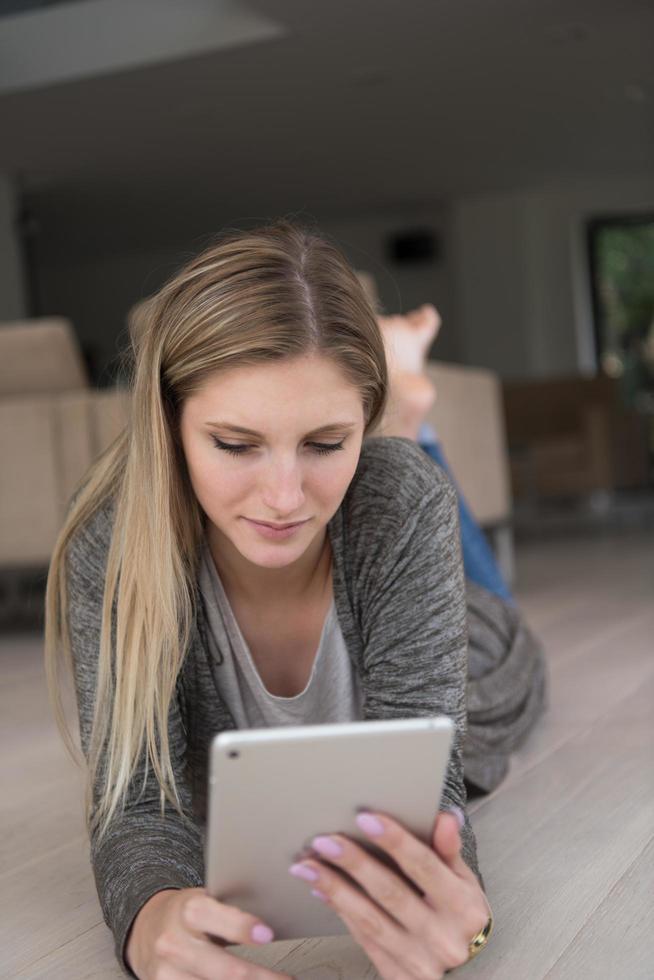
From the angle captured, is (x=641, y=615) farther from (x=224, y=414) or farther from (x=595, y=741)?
(x=224, y=414)

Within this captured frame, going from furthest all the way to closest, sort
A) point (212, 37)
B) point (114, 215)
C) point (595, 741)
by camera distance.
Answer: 1. point (114, 215)
2. point (212, 37)
3. point (595, 741)

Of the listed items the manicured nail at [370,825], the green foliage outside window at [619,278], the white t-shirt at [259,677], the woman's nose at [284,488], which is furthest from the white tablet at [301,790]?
the green foliage outside window at [619,278]

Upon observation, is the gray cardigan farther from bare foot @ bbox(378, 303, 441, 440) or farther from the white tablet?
bare foot @ bbox(378, 303, 441, 440)

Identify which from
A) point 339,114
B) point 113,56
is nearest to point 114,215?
point 339,114

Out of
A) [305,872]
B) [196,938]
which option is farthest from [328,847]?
[196,938]

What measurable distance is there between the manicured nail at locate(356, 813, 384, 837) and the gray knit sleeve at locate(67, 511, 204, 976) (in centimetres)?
23

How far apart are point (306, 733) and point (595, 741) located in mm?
1185

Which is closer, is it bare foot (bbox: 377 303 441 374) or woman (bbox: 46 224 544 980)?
woman (bbox: 46 224 544 980)

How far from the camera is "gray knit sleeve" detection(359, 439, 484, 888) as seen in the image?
108cm

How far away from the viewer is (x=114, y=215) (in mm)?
10133

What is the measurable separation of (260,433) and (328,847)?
0.33m

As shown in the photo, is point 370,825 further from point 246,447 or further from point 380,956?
point 246,447

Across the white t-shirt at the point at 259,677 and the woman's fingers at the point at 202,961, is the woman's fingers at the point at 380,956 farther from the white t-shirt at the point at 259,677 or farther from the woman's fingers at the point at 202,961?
the white t-shirt at the point at 259,677

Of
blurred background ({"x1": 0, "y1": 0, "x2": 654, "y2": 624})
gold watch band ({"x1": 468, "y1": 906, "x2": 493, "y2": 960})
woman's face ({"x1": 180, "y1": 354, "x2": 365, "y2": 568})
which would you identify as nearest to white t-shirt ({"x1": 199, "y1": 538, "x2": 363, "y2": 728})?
woman's face ({"x1": 180, "y1": 354, "x2": 365, "y2": 568})
